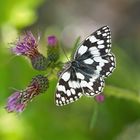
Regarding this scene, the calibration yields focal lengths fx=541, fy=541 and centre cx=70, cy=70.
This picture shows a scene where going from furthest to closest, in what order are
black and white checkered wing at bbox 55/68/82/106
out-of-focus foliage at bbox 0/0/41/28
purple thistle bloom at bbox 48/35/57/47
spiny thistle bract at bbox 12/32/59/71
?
1. out-of-focus foliage at bbox 0/0/41/28
2. purple thistle bloom at bbox 48/35/57/47
3. spiny thistle bract at bbox 12/32/59/71
4. black and white checkered wing at bbox 55/68/82/106

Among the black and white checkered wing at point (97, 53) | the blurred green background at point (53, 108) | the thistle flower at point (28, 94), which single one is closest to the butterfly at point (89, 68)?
the black and white checkered wing at point (97, 53)

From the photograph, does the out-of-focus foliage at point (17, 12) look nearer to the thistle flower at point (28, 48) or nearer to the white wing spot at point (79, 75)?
the thistle flower at point (28, 48)

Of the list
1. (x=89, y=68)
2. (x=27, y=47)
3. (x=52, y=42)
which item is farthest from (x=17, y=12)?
(x=89, y=68)

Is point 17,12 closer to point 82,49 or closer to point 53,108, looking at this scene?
point 53,108

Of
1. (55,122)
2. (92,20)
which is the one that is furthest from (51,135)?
(92,20)

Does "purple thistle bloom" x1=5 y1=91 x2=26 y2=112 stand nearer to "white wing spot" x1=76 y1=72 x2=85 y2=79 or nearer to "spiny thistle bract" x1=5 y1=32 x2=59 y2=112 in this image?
"spiny thistle bract" x1=5 y1=32 x2=59 y2=112

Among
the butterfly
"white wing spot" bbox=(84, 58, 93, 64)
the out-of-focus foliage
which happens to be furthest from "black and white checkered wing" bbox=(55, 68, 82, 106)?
the out-of-focus foliage
